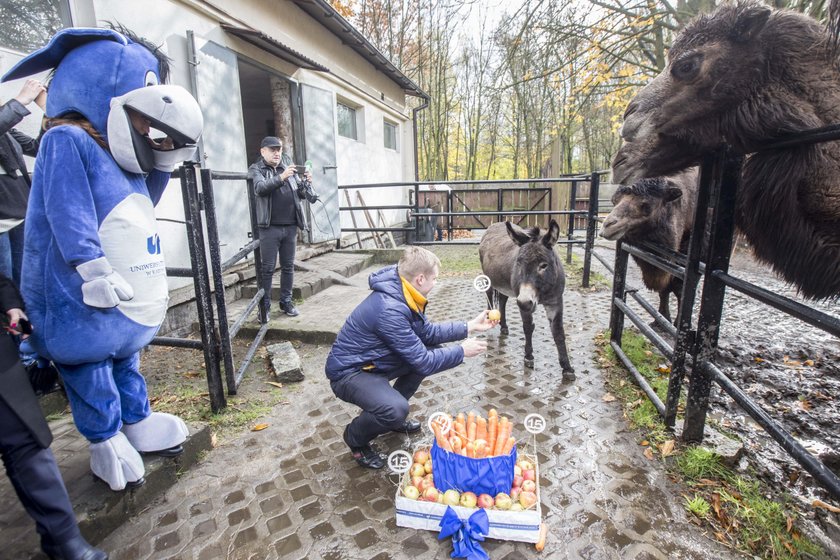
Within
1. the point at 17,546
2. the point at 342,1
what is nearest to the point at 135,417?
the point at 17,546

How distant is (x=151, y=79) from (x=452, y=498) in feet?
8.27

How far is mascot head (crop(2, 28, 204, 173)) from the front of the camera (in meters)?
1.89

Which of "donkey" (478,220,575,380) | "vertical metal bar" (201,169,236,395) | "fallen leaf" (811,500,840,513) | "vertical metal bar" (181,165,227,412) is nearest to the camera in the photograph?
"fallen leaf" (811,500,840,513)

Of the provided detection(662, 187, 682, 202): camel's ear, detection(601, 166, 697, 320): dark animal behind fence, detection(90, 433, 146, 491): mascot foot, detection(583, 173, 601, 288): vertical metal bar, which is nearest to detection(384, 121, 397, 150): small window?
detection(583, 173, 601, 288): vertical metal bar

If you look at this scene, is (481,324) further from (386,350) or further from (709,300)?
(709,300)

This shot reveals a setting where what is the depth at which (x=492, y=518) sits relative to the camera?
73.6 inches

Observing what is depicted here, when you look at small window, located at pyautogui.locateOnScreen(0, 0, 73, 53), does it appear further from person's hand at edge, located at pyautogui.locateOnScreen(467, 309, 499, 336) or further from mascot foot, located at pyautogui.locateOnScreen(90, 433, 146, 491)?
person's hand at edge, located at pyautogui.locateOnScreen(467, 309, 499, 336)

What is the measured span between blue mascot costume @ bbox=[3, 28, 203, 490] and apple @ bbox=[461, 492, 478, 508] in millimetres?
1627

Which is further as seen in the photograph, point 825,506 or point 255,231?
point 255,231

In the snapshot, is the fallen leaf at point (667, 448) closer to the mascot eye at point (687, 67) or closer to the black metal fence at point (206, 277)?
the mascot eye at point (687, 67)

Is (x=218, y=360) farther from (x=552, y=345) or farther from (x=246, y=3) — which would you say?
(x=246, y=3)

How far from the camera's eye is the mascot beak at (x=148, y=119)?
6.20 feet

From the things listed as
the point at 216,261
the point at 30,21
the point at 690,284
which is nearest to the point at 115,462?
the point at 216,261

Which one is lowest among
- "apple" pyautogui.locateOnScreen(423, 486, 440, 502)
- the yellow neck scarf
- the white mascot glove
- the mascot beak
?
"apple" pyautogui.locateOnScreen(423, 486, 440, 502)
